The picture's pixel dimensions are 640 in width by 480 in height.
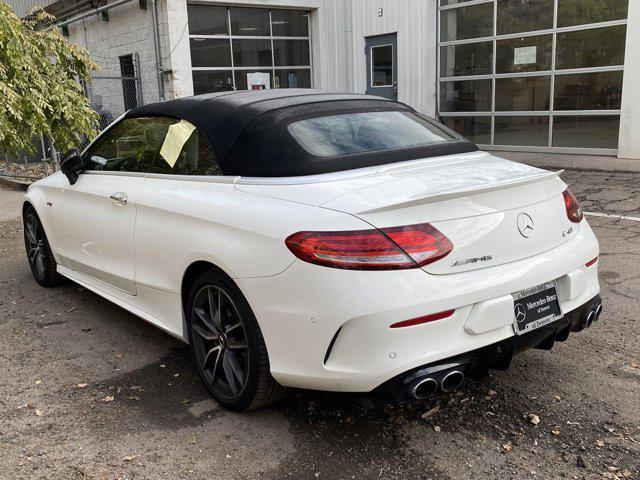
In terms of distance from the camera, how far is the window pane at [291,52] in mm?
15586

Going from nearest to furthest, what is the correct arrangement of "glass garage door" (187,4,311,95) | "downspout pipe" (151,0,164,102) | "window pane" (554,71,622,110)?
"window pane" (554,71,622,110) → "downspout pipe" (151,0,164,102) → "glass garage door" (187,4,311,95)

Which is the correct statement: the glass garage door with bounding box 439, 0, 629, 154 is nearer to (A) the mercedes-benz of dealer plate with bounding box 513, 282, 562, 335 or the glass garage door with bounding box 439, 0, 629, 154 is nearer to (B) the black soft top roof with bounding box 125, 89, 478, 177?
(B) the black soft top roof with bounding box 125, 89, 478, 177

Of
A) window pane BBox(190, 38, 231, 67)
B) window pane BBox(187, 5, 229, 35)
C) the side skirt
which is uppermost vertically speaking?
window pane BBox(187, 5, 229, 35)

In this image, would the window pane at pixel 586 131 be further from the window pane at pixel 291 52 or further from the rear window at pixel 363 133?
the rear window at pixel 363 133

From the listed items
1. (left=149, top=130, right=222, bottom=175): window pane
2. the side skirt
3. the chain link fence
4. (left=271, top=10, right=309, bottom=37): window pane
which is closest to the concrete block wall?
the chain link fence

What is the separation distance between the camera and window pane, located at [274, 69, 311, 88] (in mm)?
15773

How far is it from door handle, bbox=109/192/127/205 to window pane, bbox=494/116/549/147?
10.2 metres

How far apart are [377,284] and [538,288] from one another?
0.83m

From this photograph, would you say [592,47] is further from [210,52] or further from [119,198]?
[119,198]

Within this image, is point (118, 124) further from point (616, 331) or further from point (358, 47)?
point (358, 47)

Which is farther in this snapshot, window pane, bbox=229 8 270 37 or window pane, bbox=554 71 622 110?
window pane, bbox=229 8 270 37

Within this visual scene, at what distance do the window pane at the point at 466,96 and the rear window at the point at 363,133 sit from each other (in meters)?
10.0

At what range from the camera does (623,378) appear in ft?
11.1

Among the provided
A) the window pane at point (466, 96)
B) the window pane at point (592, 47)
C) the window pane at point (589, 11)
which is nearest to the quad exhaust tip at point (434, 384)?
the window pane at point (592, 47)
